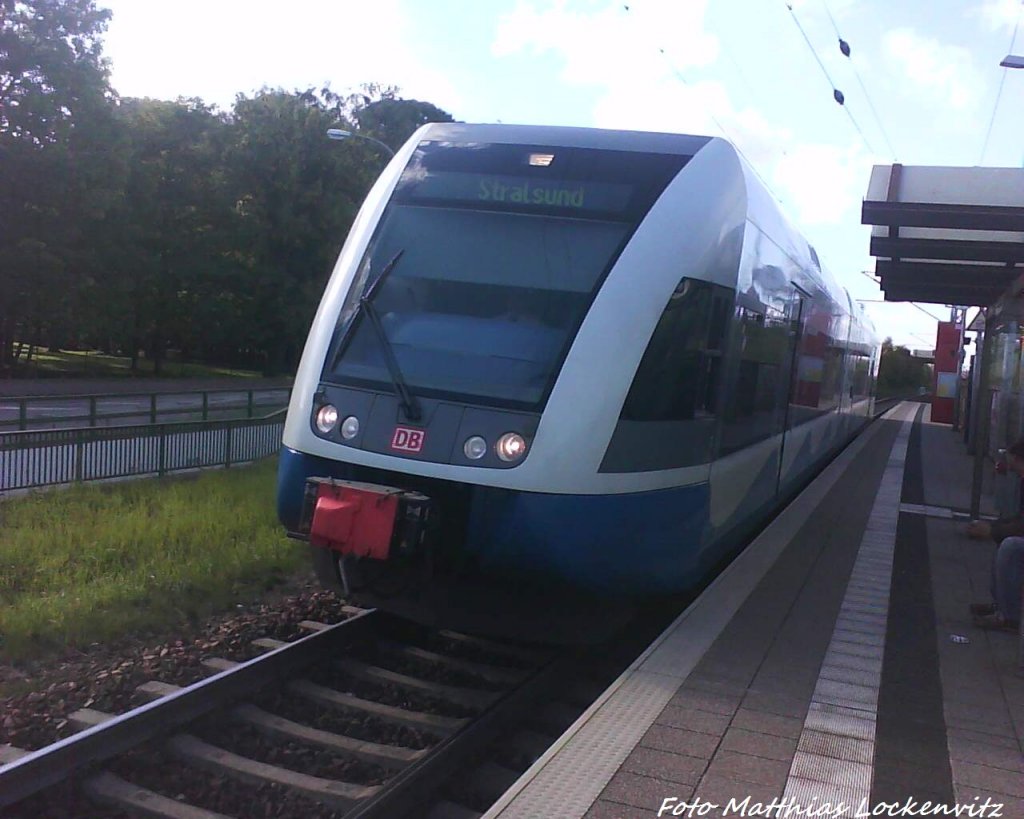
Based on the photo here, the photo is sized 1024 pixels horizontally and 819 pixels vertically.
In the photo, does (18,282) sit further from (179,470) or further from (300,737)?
(300,737)

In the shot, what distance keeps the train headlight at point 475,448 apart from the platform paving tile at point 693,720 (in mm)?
1656

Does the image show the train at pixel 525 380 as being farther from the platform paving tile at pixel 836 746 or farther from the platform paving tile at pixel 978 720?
the platform paving tile at pixel 978 720

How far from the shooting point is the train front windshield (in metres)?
6.36

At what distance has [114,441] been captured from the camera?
45.0ft

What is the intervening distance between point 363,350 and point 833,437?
1319 cm

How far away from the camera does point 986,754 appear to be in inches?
196

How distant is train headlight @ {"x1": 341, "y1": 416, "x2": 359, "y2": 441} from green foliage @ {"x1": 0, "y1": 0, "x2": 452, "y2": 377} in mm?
32306

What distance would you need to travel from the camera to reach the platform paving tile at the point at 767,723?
5043mm

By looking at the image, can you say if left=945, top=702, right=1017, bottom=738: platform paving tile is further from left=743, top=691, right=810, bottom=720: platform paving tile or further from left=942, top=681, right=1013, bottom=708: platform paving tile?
left=743, top=691, right=810, bottom=720: platform paving tile

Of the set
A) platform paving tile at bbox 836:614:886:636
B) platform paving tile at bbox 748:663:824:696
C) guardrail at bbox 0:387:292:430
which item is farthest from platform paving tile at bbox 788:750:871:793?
guardrail at bbox 0:387:292:430

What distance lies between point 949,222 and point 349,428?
22.0 ft

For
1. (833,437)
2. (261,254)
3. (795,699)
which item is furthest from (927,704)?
(261,254)

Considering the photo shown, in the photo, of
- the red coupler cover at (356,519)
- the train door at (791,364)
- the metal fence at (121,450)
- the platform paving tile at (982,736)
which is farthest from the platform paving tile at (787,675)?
the metal fence at (121,450)

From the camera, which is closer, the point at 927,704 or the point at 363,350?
the point at 927,704
